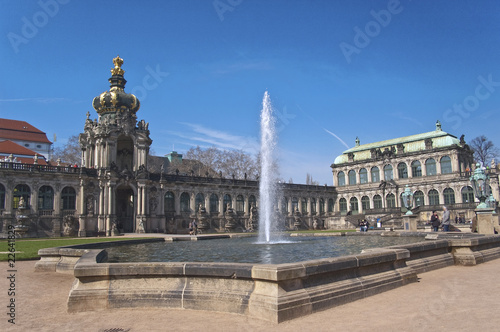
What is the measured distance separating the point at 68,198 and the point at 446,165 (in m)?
55.9

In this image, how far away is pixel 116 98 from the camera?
164 ft

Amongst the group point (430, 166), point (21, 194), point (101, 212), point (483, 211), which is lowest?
point (483, 211)

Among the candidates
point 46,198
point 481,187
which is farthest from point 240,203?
point 481,187

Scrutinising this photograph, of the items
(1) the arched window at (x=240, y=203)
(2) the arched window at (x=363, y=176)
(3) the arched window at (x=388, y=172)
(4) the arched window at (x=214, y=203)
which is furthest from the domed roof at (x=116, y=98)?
(3) the arched window at (x=388, y=172)

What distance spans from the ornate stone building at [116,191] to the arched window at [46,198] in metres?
0.10

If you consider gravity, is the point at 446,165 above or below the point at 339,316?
above

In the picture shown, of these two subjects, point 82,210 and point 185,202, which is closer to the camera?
point 82,210

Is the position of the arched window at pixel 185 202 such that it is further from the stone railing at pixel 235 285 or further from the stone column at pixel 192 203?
the stone railing at pixel 235 285

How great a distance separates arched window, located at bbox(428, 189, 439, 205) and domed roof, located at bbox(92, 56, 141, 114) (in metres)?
48.1

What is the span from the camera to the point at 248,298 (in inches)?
287

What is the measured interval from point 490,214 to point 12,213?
139 feet

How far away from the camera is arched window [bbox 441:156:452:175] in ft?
208

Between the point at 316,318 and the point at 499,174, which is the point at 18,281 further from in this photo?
the point at 499,174

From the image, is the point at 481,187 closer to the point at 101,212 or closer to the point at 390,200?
the point at 101,212
